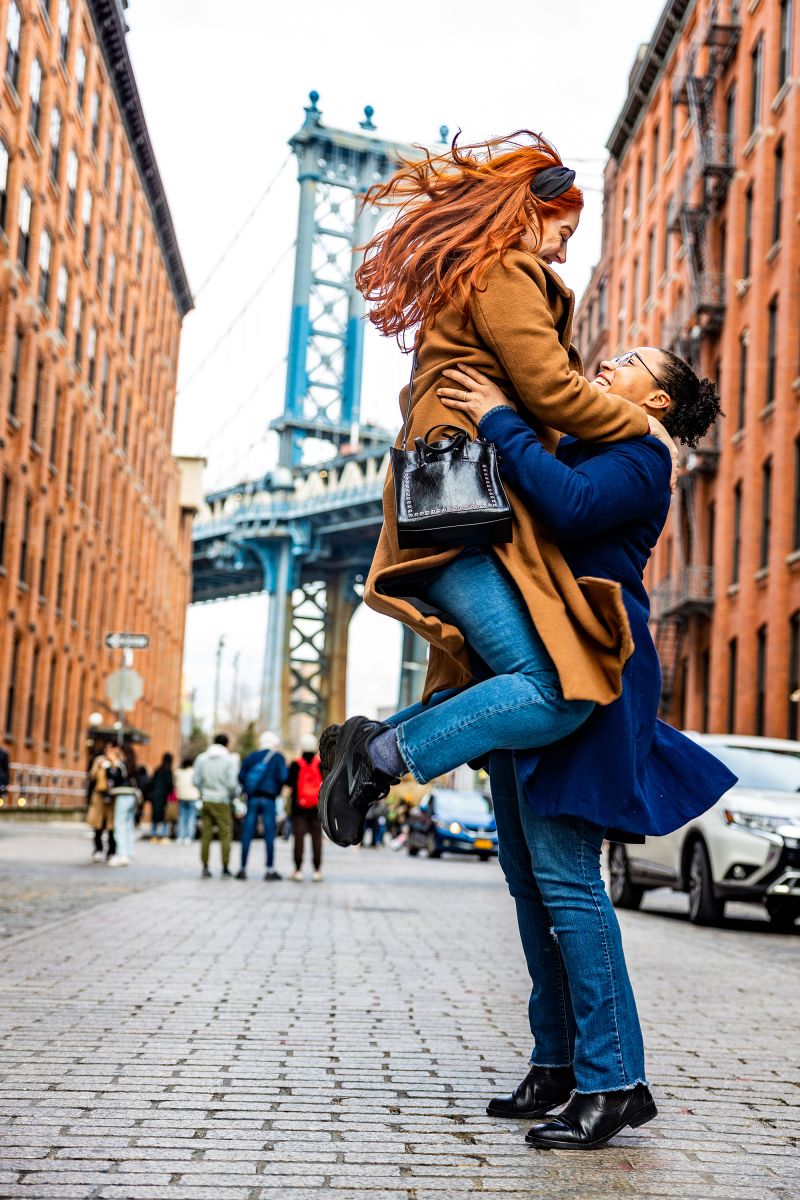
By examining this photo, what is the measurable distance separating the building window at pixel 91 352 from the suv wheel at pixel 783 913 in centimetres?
3503

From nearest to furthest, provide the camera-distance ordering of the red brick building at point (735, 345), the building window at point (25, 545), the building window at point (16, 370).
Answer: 1. the red brick building at point (735, 345)
2. the building window at point (16, 370)
3. the building window at point (25, 545)

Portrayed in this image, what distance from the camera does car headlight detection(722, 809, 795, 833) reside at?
12500 millimetres

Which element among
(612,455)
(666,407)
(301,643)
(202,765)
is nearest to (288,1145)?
(612,455)

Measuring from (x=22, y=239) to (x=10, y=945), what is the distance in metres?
31.1

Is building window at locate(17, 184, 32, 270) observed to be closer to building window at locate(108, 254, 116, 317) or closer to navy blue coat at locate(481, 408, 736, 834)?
building window at locate(108, 254, 116, 317)

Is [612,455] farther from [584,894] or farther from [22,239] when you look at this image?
[22,239]

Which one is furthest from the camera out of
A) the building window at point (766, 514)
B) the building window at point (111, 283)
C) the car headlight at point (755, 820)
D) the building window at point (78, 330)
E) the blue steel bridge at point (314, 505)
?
the blue steel bridge at point (314, 505)

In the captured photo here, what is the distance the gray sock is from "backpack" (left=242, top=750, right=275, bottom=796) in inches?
574

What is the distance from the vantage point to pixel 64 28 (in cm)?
4100

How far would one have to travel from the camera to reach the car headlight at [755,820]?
1250cm

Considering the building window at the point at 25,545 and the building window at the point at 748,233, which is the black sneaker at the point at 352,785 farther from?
the building window at the point at 25,545

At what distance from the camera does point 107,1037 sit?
523 centimetres

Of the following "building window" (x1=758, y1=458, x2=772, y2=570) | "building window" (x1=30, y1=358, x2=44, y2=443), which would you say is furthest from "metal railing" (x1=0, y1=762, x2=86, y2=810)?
"building window" (x1=758, y1=458, x2=772, y2=570)

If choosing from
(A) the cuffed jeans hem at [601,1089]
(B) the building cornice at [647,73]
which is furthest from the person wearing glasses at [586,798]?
(B) the building cornice at [647,73]
